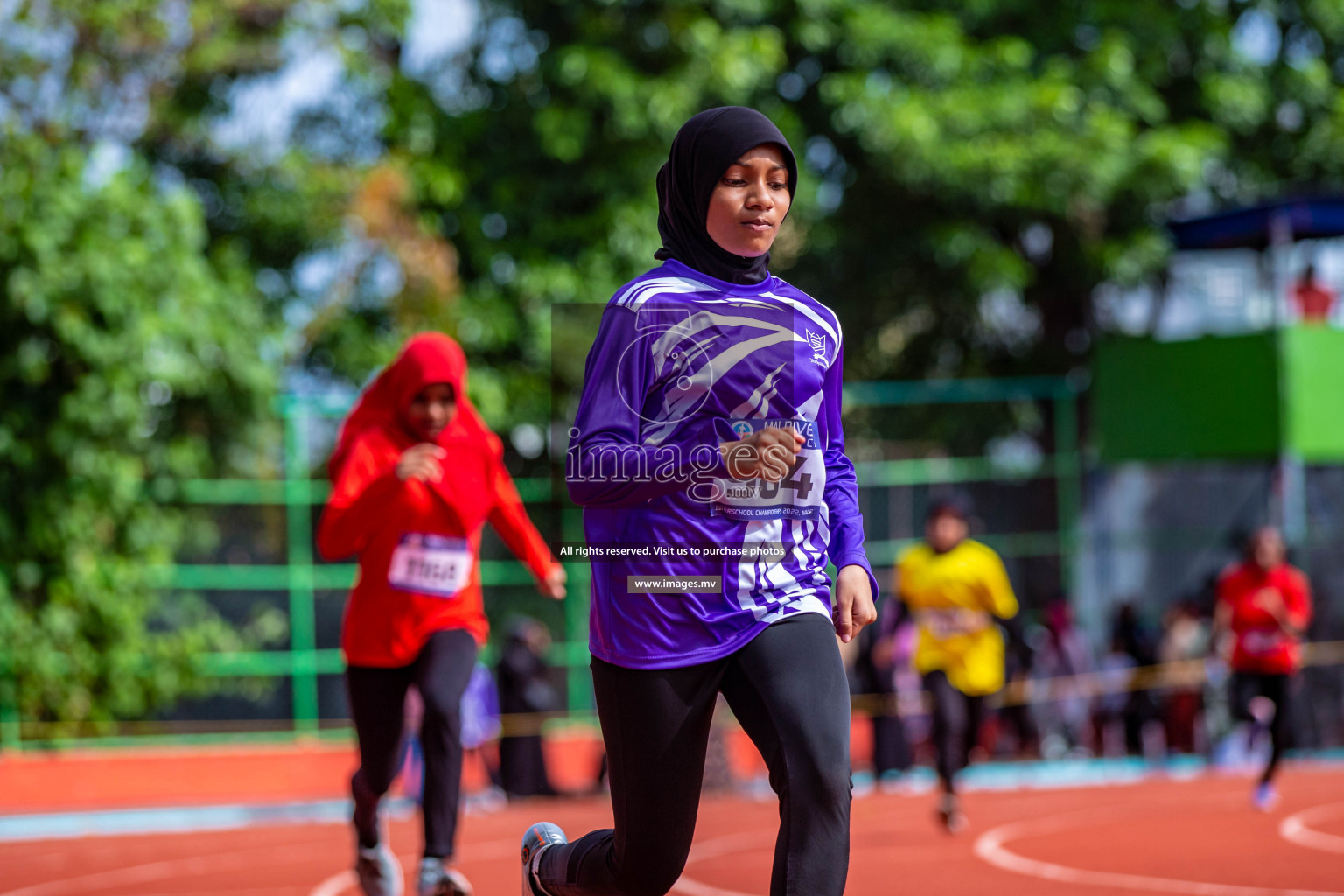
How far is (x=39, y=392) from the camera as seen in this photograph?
14852 millimetres

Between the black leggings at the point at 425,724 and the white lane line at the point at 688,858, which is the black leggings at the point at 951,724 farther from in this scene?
the black leggings at the point at 425,724

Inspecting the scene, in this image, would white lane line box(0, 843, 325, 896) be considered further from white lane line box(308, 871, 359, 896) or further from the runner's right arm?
the runner's right arm

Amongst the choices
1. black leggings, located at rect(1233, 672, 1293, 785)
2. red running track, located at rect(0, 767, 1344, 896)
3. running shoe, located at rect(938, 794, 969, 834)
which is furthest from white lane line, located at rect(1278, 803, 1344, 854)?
running shoe, located at rect(938, 794, 969, 834)

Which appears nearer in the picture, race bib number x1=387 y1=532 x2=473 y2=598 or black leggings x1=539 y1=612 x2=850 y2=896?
black leggings x1=539 y1=612 x2=850 y2=896

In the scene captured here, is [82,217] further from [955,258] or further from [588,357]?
[588,357]

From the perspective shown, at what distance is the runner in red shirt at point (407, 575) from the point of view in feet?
20.6

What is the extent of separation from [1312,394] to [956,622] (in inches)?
379

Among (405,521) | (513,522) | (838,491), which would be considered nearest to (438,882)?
(405,521)

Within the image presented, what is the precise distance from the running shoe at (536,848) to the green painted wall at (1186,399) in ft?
50.6

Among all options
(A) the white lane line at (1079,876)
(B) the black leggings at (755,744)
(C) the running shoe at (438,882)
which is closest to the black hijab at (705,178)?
(B) the black leggings at (755,744)

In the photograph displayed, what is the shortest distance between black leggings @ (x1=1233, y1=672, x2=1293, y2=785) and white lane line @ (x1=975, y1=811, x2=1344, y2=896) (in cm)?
165

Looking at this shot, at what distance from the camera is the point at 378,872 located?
6.34 meters

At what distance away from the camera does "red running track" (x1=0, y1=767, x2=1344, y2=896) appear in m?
8.02

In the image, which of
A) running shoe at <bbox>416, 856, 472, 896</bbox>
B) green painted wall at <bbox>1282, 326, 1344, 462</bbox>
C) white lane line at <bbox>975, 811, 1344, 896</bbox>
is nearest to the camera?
running shoe at <bbox>416, 856, 472, 896</bbox>
